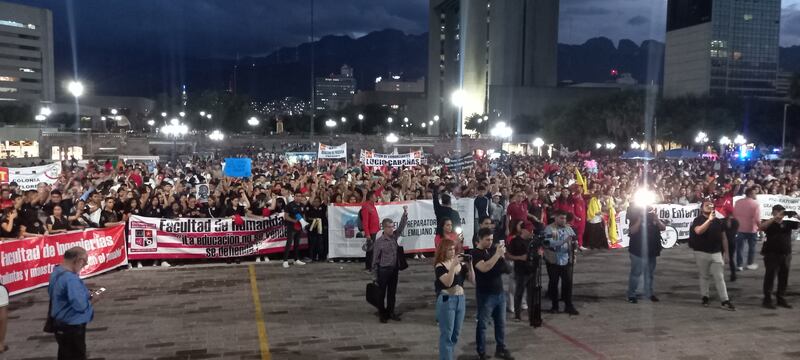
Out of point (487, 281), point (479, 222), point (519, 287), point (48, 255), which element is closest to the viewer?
point (487, 281)

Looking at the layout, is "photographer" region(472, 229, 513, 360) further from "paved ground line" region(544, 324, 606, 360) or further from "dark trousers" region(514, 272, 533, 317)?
"dark trousers" region(514, 272, 533, 317)

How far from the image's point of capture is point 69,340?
19.4ft

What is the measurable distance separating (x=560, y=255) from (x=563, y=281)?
0.45 meters

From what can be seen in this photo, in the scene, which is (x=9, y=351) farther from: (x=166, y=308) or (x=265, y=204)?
(x=265, y=204)

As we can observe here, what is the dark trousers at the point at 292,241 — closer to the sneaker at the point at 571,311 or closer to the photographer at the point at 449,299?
the sneaker at the point at 571,311

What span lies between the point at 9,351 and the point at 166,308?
247 cm

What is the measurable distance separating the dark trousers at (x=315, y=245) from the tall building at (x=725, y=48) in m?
139

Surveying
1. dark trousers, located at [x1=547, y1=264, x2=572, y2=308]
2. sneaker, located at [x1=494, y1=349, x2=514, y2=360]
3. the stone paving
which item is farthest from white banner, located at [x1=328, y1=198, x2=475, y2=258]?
sneaker, located at [x1=494, y1=349, x2=514, y2=360]

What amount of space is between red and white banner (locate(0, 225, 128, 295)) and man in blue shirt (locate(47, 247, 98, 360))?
568 cm

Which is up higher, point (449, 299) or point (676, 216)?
point (449, 299)

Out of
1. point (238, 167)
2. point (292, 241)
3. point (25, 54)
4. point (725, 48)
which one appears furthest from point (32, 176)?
point (25, 54)

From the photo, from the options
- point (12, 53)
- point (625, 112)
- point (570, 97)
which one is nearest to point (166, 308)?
point (625, 112)

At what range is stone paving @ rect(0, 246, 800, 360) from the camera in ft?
26.0

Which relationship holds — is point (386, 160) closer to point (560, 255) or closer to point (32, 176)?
point (32, 176)
